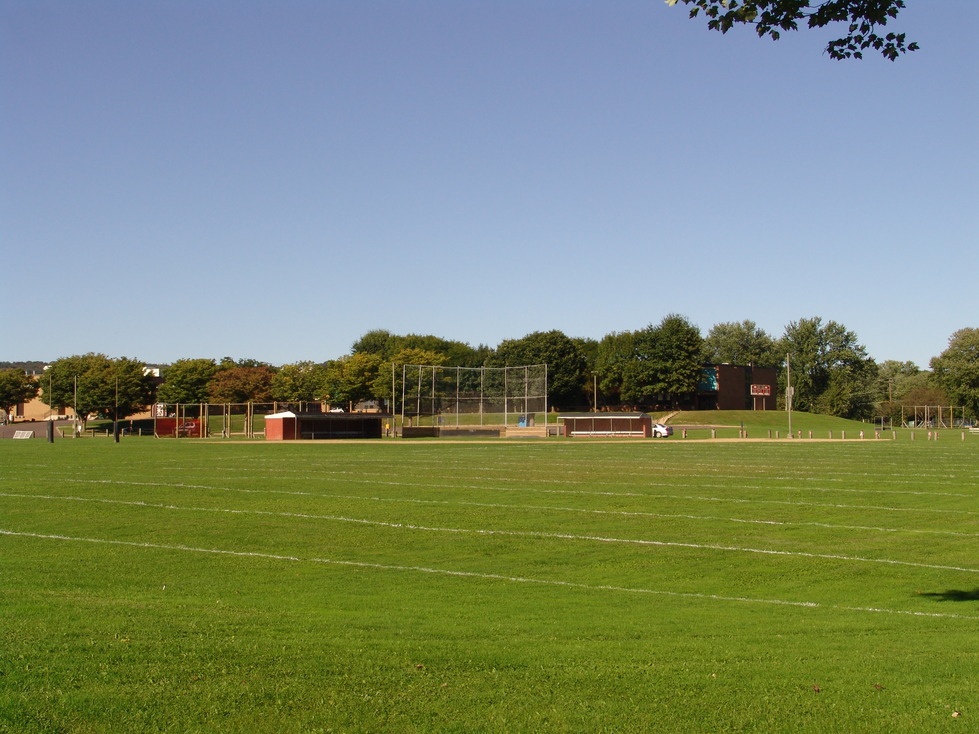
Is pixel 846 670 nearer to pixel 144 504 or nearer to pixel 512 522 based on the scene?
pixel 512 522

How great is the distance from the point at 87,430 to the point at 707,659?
346 ft

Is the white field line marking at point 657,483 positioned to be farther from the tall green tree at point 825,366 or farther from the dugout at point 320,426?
the tall green tree at point 825,366

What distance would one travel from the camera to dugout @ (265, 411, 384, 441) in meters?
66.2

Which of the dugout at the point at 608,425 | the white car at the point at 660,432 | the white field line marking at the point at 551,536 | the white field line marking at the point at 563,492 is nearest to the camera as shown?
the white field line marking at the point at 551,536

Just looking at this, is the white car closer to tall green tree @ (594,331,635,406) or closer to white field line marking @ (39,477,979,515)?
tall green tree @ (594,331,635,406)

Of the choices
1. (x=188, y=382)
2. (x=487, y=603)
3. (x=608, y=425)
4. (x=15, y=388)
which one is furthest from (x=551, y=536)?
(x=15, y=388)

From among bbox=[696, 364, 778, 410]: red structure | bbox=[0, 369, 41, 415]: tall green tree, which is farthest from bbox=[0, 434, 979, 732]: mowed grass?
bbox=[0, 369, 41, 415]: tall green tree

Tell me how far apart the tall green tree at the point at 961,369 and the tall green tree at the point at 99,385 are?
95742 mm

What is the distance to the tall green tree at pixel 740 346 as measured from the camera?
512 ft

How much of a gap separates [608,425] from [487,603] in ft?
206

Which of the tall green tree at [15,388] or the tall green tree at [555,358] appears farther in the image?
the tall green tree at [555,358]

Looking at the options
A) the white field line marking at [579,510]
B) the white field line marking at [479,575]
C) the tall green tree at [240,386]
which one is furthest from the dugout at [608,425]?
the white field line marking at [479,575]

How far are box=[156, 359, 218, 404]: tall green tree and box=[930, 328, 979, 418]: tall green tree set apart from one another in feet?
296

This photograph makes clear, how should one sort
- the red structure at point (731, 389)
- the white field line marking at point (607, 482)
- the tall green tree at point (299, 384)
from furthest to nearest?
the red structure at point (731, 389) < the tall green tree at point (299, 384) < the white field line marking at point (607, 482)
